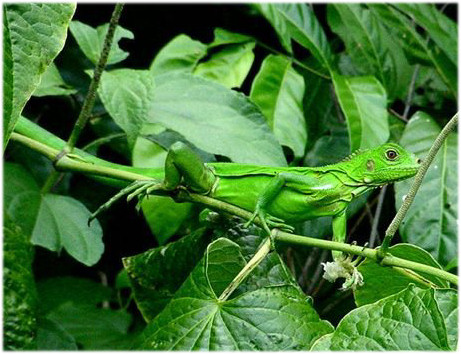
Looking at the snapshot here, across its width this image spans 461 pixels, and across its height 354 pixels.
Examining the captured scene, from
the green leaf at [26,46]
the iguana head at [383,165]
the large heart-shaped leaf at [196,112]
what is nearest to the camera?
the green leaf at [26,46]

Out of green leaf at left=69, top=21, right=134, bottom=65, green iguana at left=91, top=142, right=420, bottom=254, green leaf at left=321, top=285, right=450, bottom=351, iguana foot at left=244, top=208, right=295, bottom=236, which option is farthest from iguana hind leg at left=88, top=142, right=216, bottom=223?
green leaf at left=69, top=21, right=134, bottom=65

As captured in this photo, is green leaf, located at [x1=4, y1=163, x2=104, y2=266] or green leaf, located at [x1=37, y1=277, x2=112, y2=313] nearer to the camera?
green leaf, located at [x1=4, y1=163, x2=104, y2=266]

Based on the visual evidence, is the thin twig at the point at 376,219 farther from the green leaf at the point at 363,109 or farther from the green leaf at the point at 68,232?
the green leaf at the point at 68,232

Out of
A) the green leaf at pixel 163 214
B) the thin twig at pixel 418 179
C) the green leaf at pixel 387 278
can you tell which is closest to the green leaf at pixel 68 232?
the green leaf at pixel 163 214

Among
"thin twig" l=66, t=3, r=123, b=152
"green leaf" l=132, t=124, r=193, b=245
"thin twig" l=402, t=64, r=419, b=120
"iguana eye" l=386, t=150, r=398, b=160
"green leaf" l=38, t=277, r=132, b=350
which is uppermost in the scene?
"thin twig" l=66, t=3, r=123, b=152

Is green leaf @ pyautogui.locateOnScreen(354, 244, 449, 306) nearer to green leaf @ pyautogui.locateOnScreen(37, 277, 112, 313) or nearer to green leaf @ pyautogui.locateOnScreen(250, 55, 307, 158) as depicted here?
green leaf @ pyautogui.locateOnScreen(250, 55, 307, 158)

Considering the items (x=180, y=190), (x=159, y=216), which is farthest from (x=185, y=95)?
(x=180, y=190)

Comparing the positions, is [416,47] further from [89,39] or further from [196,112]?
[89,39]
